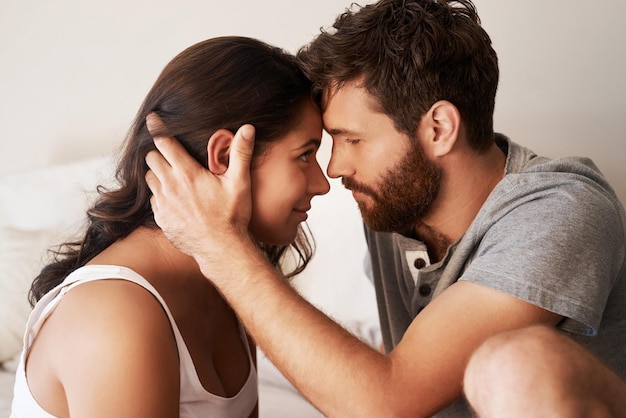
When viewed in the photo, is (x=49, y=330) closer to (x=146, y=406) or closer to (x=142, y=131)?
(x=146, y=406)

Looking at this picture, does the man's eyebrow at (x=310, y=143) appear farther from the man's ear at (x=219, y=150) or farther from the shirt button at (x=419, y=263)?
the shirt button at (x=419, y=263)

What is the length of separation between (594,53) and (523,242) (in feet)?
3.19

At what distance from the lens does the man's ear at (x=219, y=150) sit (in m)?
1.31

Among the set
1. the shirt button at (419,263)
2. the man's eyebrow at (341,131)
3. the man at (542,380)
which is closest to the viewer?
the man at (542,380)

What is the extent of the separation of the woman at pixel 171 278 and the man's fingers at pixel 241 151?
24mm

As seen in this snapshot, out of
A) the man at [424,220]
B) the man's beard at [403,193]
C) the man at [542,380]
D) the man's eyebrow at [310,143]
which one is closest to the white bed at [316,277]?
the man at [424,220]

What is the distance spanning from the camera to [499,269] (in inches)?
49.1

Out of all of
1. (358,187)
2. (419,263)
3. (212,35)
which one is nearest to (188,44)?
(212,35)

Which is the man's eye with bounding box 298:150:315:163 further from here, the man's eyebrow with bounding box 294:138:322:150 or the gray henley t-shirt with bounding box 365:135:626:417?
the gray henley t-shirt with bounding box 365:135:626:417

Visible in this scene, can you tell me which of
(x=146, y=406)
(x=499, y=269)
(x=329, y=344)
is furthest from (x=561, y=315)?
(x=146, y=406)

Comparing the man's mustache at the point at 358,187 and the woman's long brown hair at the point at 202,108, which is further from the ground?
the woman's long brown hair at the point at 202,108

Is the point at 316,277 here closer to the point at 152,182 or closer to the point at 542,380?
the point at 152,182

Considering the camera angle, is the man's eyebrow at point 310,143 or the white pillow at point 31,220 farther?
the white pillow at point 31,220

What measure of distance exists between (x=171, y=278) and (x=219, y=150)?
0.25m
